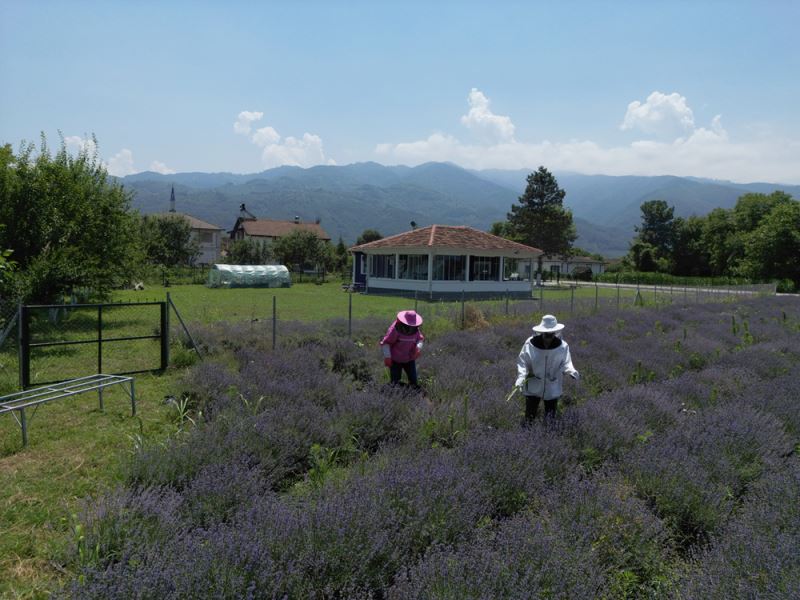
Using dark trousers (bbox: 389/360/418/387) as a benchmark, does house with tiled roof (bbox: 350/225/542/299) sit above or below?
above

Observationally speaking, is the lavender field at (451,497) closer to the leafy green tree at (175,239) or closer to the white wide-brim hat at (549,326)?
the white wide-brim hat at (549,326)

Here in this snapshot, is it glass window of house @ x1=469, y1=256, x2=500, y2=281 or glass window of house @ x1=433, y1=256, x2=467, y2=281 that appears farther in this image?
glass window of house @ x1=469, y1=256, x2=500, y2=281

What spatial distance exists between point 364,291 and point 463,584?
1377 inches

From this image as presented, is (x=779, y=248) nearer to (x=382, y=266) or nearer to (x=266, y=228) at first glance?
(x=382, y=266)

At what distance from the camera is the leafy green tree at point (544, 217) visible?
2320 inches

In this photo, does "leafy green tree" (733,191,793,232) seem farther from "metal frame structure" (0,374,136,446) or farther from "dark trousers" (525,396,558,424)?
"metal frame structure" (0,374,136,446)

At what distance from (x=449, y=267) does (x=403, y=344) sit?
92.5 ft

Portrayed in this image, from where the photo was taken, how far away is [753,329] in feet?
47.8

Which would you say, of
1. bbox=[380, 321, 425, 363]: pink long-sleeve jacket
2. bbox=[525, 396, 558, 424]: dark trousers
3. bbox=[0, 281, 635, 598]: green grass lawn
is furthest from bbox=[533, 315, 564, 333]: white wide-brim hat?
bbox=[0, 281, 635, 598]: green grass lawn

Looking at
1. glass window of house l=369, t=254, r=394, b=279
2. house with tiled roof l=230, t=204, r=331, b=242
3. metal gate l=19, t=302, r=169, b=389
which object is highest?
house with tiled roof l=230, t=204, r=331, b=242

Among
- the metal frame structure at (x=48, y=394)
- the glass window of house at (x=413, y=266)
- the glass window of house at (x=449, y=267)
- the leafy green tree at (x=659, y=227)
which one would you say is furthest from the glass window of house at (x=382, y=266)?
the leafy green tree at (x=659, y=227)

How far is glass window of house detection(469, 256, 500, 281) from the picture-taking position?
3588 centimetres

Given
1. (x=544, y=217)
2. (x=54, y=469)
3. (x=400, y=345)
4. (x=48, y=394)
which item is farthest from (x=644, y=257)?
(x=54, y=469)

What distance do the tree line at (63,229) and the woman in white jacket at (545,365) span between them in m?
12.0
